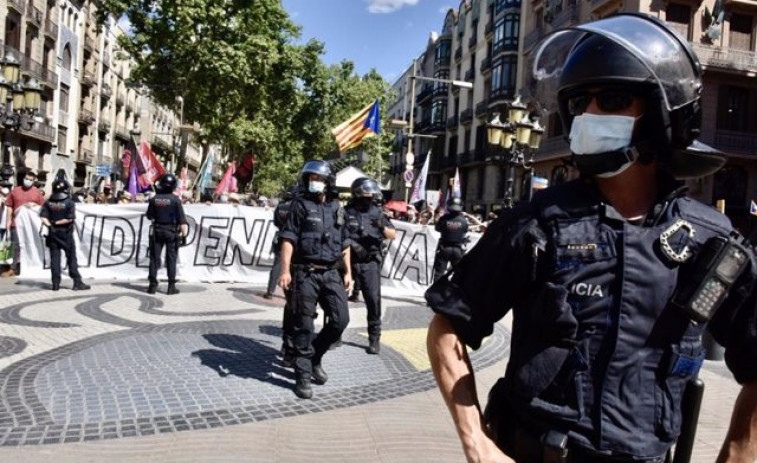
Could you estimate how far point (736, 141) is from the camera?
2617cm

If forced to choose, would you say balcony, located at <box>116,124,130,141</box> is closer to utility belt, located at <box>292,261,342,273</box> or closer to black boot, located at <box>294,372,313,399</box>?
utility belt, located at <box>292,261,342,273</box>

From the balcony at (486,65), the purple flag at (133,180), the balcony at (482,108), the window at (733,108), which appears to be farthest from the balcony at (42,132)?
the window at (733,108)

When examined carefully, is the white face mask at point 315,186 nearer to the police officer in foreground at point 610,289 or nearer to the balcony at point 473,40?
the police officer in foreground at point 610,289

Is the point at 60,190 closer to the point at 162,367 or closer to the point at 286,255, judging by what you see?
the point at 162,367

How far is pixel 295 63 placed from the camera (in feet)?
105

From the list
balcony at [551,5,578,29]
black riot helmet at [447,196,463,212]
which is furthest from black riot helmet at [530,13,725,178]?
balcony at [551,5,578,29]

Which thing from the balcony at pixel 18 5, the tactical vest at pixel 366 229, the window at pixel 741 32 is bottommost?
the tactical vest at pixel 366 229

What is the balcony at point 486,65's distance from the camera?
42688mm

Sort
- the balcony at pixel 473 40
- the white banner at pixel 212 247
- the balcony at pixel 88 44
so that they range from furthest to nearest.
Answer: the balcony at pixel 473 40 < the balcony at pixel 88 44 < the white banner at pixel 212 247

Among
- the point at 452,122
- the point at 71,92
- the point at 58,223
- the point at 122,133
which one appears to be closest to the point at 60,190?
the point at 58,223

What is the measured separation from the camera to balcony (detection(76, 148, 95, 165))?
46562 millimetres

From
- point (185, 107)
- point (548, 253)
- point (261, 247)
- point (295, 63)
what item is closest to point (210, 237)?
point (261, 247)

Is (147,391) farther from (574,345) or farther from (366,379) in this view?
(574,345)

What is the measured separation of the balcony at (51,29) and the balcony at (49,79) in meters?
2.22
